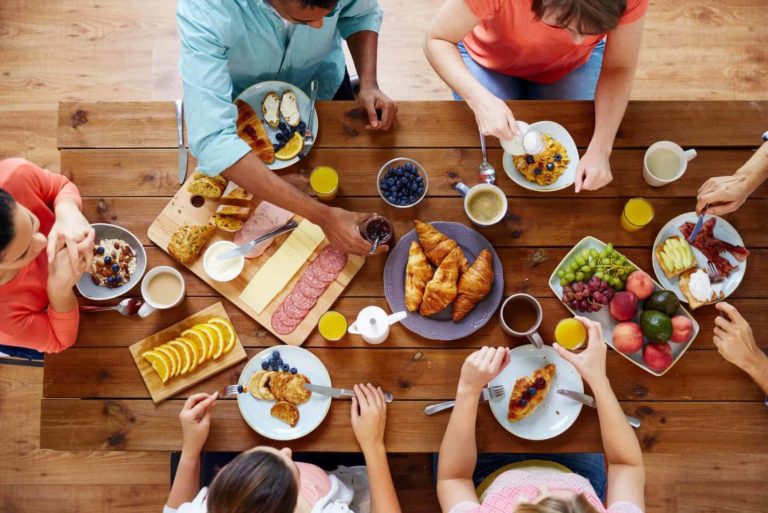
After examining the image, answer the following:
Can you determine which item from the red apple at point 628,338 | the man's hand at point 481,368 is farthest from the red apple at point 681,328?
the man's hand at point 481,368

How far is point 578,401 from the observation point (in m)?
1.96

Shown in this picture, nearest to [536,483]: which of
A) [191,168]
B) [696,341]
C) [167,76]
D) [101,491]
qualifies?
[696,341]

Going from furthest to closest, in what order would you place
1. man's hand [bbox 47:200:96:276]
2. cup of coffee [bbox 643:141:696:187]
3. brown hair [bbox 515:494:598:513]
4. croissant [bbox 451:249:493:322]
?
cup of coffee [bbox 643:141:696:187]
croissant [bbox 451:249:493:322]
man's hand [bbox 47:200:96:276]
brown hair [bbox 515:494:598:513]

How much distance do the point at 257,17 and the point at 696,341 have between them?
182 centimetres

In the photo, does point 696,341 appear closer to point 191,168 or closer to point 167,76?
point 191,168

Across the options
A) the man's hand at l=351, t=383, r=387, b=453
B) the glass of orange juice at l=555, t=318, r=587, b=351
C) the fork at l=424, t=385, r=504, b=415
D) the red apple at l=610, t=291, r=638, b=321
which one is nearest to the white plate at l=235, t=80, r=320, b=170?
the man's hand at l=351, t=383, r=387, b=453

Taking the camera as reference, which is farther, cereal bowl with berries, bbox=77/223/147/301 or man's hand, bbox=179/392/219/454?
cereal bowl with berries, bbox=77/223/147/301

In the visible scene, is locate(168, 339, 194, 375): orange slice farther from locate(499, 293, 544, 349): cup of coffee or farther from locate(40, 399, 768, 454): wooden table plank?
locate(499, 293, 544, 349): cup of coffee

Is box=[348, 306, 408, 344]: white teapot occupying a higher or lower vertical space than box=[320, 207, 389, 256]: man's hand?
lower

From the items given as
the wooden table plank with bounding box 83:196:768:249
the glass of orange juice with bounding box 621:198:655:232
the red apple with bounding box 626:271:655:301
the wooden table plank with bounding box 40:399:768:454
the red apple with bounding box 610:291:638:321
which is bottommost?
the wooden table plank with bounding box 40:399:768:454

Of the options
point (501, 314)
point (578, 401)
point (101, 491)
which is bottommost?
point (101, 491)

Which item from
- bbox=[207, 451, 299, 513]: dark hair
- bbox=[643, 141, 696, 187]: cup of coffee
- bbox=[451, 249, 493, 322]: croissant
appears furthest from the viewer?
bbox=[643, 141, 696, 187]: cup of coffee

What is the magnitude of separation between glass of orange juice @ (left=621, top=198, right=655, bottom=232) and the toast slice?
220mm

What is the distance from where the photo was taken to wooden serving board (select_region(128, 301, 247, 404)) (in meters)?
2.00
